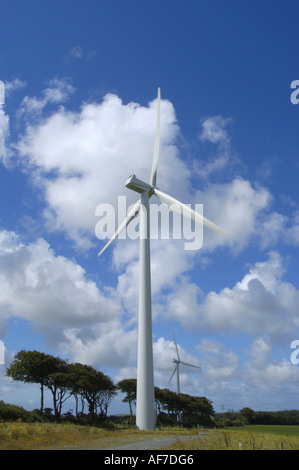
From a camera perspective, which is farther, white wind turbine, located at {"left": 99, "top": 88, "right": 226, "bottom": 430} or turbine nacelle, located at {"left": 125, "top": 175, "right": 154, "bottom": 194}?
turbine nacelle, located at {"left": 125, "top": 175, "right": 154, "bottom": 194}

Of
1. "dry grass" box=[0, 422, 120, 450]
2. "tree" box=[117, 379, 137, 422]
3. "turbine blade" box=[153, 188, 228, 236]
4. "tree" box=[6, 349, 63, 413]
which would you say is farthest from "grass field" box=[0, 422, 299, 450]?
"tree" box=[117, 379, 137, 422]

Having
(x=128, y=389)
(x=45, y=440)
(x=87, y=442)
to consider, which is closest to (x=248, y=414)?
(x=128, y=389)

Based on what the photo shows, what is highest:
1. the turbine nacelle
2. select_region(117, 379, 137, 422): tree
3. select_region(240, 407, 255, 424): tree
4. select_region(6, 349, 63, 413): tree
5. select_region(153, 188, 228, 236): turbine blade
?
the turbine nacelle

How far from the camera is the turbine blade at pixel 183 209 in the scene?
38.5m

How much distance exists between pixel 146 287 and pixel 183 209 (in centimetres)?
1123

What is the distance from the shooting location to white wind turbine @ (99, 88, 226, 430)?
116 feet

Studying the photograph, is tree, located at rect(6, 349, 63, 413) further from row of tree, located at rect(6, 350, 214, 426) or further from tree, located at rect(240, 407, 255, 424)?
tree, located at rect(240, 407, 255, 424)

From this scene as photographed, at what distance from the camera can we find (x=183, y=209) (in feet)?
141

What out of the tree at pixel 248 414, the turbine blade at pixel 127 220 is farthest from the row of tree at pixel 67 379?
the tree at pixel 248 414

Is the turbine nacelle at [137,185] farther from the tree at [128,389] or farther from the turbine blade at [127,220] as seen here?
the tree at [128,389]

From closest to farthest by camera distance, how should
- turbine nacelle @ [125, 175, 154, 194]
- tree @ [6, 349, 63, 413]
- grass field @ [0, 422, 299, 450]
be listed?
grass field @ [0, 422, 299, 450]
turbine nacelle @ [125, 175, 154, 194]
tree @ [6, 349, 63, 413]
